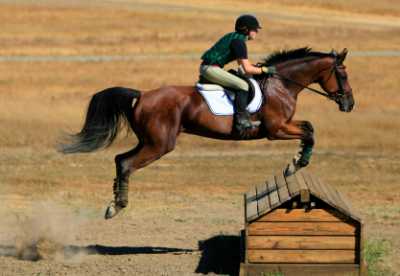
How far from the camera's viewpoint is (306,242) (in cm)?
1116

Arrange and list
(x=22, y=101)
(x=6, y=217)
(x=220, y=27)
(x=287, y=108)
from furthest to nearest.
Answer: (x=220, y=27) < (x=22, y=101) < (x=6, y=217) < (x=287, y=108)

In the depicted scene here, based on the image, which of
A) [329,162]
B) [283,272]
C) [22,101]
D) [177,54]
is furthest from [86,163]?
[177,54]

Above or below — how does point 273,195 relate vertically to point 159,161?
above

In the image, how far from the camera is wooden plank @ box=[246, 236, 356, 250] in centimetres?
1116

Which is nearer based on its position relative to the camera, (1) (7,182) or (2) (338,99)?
(2) (338,99)

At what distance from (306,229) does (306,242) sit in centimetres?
14

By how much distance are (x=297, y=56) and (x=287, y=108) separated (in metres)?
0.81

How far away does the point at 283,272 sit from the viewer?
1118 centimetres

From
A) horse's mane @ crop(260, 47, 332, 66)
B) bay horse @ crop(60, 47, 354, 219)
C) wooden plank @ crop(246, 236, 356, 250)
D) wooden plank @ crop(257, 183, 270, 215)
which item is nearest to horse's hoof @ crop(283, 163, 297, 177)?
bay horse @ crop(60, 47, 354, 219)

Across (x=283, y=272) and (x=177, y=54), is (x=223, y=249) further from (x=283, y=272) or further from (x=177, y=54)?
(x=177, y=54)

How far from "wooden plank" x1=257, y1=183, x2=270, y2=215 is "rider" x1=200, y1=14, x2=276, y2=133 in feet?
2.59

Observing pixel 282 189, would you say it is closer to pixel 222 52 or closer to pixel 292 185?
pixel 292 185

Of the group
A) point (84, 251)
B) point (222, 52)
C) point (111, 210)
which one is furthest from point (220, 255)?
point (222, 52)

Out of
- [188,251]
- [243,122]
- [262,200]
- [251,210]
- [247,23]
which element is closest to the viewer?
[251,210]
